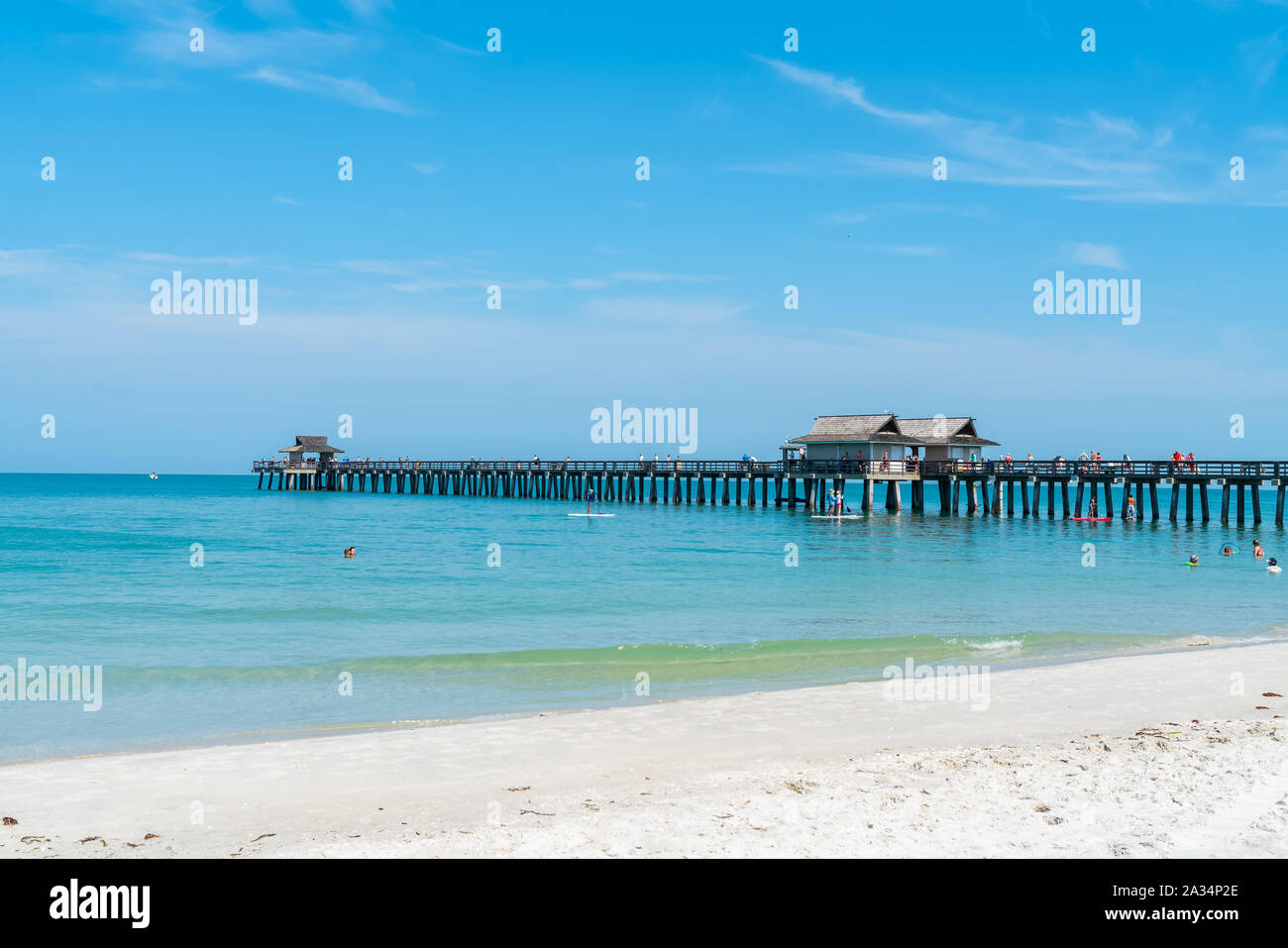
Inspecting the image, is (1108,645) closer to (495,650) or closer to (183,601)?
(495,650)

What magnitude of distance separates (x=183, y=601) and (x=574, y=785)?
620 inches

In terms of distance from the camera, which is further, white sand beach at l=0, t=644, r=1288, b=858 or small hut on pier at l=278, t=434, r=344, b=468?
small hut on pier at l=278, t=434, r=344, b=468

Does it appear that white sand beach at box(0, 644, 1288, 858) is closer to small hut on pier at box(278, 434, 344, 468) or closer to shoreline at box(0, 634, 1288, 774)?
shoreline at box(0, 634, 1288, 774)

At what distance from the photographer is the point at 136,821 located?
22.0 feet

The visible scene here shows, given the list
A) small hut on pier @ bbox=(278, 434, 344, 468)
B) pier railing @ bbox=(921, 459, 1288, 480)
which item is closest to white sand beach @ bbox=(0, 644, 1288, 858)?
pier railing @ bbox=(921, 459, 1288, 480)

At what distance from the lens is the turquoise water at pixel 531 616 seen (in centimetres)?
1171

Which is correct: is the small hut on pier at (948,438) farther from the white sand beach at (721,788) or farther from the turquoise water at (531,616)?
the white sand beach at (721,788)

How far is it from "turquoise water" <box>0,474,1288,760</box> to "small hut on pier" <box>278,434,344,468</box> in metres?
51.0

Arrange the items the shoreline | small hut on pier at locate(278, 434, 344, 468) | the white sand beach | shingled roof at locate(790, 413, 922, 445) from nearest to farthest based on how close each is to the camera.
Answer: the white sand beach, the shoreline, shingled roof at locate(790, 413, 922, 445), small hut on pier at locate(278, 434, 344, 468)

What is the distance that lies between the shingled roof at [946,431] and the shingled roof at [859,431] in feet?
1.78

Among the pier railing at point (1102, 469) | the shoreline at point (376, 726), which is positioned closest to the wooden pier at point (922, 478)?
the pier railing at point (1102, 469)

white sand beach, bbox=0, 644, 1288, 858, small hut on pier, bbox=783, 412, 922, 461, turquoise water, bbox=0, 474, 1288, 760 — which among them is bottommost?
turquoise water, bbox=0, 474, 1288, 760

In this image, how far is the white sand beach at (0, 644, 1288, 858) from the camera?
5.96 metres
